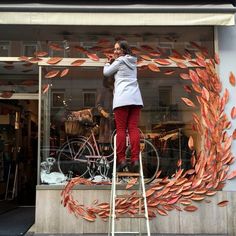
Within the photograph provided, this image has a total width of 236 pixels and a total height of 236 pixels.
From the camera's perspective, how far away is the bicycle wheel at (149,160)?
7.75m

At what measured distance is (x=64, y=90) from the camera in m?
8.03


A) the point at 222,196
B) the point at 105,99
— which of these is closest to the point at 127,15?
the point at 105,99

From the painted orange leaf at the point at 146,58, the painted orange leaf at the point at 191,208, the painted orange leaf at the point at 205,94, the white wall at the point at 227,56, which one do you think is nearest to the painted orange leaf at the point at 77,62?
the painted orange leaf at the point at 146,58

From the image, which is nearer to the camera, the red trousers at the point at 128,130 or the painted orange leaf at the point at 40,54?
the red trousers at the point at 128,130

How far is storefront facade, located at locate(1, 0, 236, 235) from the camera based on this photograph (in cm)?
739

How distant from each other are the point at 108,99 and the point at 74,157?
3.94 ft

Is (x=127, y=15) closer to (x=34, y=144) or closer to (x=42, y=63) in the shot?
(x=42, y=63)

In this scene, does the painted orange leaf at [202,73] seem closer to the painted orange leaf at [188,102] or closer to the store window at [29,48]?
the painted orange leaf at [188,102]

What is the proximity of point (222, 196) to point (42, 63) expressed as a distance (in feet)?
12.5

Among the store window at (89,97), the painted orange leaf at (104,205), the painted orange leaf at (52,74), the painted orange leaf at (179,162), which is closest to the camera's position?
the painted orange leaf at (104,205)

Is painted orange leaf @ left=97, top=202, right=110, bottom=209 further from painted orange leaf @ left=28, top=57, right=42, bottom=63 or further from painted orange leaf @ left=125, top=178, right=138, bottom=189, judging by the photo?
painted orange leaf @ left=28, top=57, right=42, bottom=63

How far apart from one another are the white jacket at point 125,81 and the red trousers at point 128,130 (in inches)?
4.5

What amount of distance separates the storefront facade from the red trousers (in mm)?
1458

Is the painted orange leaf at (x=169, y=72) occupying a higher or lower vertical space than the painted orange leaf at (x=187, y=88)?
higher
